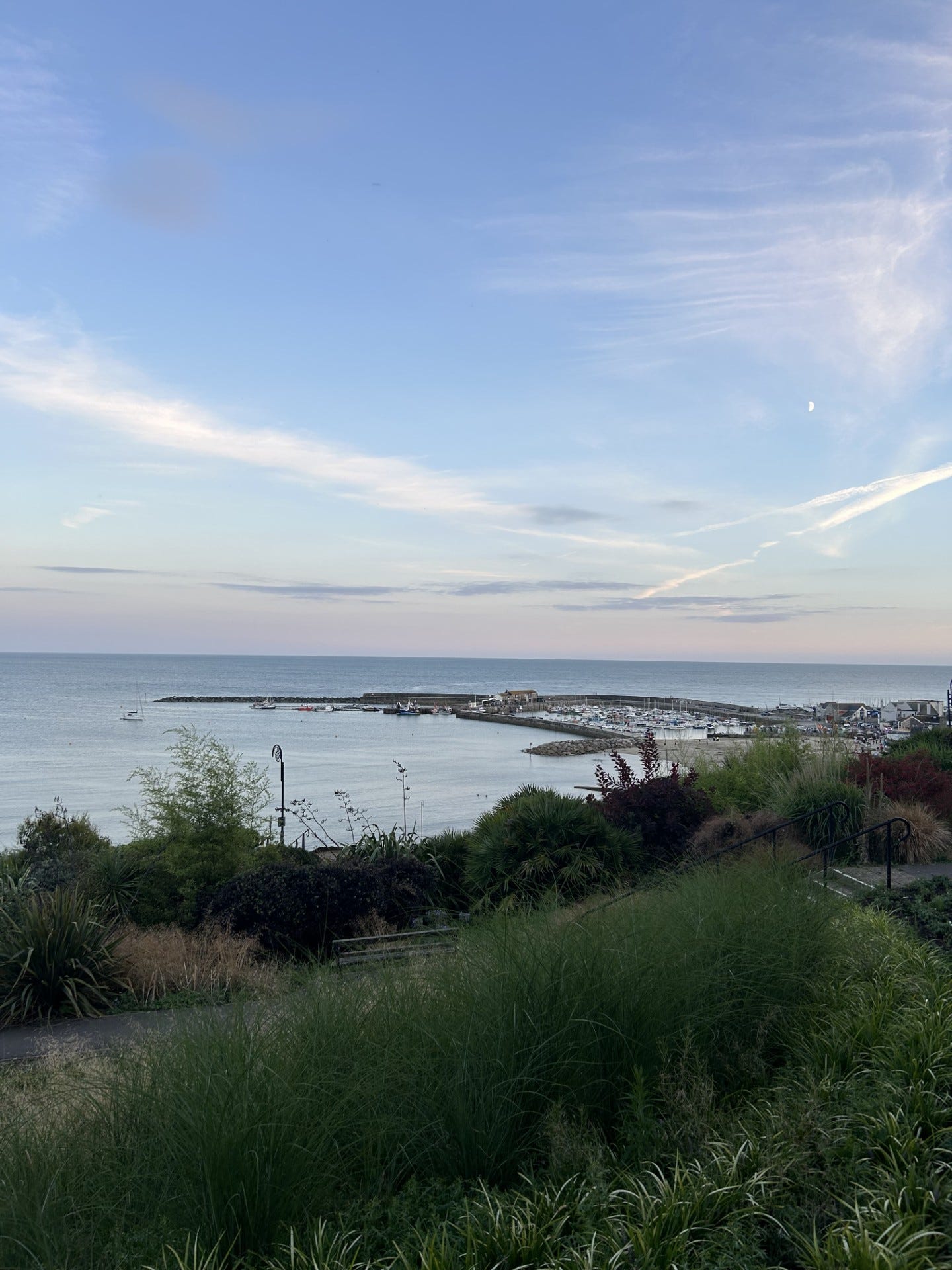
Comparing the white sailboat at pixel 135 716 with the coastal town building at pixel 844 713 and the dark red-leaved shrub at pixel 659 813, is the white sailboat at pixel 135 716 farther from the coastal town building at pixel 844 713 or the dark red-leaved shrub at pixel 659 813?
the dark red-leaved shrub at pixel 659 813

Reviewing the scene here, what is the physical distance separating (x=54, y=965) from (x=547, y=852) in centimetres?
641

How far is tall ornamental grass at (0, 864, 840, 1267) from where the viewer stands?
371 centimetres

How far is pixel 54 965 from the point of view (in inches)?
369

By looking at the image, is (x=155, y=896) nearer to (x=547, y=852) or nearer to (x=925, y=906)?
(x=547, y=852)

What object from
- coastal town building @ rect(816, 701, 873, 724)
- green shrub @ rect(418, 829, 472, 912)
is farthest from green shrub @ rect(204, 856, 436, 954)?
coastal town building @ rect(816, 701, 873, 724)

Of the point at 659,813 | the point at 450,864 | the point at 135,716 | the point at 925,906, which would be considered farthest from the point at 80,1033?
the point at 135,716

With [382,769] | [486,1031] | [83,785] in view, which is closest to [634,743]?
[382,769]

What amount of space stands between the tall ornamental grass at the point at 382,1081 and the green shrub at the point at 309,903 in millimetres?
5986

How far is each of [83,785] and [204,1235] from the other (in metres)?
45.1

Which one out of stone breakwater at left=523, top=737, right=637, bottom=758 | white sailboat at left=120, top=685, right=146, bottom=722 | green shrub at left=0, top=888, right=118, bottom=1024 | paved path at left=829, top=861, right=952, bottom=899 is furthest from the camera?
white sailboat at left=120, top=685, right=146, bottom=722

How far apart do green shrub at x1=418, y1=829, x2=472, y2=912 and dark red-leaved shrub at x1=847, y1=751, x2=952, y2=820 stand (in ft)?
21.1

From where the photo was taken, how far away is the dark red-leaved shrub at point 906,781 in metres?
15.5

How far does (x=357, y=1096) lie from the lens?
4238 mm

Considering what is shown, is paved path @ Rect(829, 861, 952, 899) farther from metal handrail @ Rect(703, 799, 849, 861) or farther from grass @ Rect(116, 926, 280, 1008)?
grass @ Rect(116, 926, 280, 1008)
